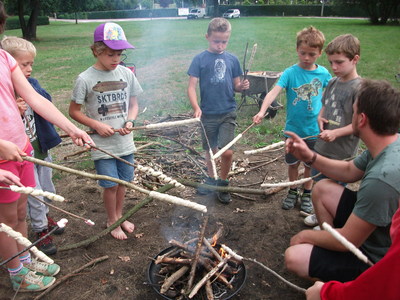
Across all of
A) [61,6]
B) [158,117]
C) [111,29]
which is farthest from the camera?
[61,6]

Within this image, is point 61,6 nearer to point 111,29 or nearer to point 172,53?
point 172,53

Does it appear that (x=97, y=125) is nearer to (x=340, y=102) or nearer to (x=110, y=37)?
(x=110, y=37)

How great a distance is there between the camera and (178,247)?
112 inches

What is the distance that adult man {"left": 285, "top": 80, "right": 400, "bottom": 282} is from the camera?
203 cm

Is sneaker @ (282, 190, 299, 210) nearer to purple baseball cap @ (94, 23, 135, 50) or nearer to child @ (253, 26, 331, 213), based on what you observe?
child @ (253, 26, 331, 213)

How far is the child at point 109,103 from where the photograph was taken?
3.02 m

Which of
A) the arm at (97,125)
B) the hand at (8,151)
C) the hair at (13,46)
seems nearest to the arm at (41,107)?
the hand at (8,151)

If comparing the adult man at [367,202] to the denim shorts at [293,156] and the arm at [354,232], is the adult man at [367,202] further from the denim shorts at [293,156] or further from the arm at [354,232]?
the denim shorts at [293,156]

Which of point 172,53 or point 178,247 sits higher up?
point 172,53

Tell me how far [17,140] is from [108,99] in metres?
0.97

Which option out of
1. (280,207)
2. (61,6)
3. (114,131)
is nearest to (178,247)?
(114,131)

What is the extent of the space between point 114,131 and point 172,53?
14.3 meters

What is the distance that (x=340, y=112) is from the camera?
3441 millimetres

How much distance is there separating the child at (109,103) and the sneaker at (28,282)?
813mm
